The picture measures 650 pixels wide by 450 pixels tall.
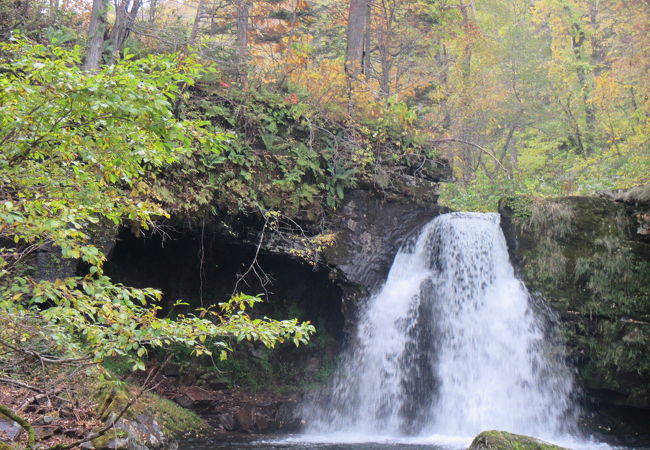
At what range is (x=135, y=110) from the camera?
10.1 ft

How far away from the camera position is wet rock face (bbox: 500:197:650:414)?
936cm

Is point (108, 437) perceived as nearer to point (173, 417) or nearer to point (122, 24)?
point (173, 417)

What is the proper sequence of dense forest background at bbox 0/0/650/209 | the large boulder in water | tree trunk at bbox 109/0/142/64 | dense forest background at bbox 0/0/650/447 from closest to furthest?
dense forest background at bbox 0/0/650/447 → the large boulder in water → tree trunk at bbox 109/0/142/64 → dense forest background at bbox 0/0/650/209

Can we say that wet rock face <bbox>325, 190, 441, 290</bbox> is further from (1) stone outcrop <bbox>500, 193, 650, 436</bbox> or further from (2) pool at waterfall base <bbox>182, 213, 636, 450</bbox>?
(1) stone outcrop <bbox>500, 193, 650, 436</bbox>

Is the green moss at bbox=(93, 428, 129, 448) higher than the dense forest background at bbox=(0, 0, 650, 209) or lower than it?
lower

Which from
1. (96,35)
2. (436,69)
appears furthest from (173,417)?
Result: (436,69)

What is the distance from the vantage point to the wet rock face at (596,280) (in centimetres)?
936

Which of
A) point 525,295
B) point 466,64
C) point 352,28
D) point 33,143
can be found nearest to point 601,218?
point 525,295

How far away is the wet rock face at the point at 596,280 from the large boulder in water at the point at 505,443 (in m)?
5.08

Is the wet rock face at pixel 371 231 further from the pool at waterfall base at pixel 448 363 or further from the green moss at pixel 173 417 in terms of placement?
the green moss at pixel 173 417

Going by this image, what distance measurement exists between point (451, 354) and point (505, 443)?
5128 mm

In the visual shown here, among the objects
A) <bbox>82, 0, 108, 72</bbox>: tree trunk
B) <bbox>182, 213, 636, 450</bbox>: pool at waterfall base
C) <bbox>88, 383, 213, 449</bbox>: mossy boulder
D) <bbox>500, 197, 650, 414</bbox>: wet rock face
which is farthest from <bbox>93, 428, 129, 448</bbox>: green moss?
<bbox>500, 197, 650, 414</bbox>: wet rock face

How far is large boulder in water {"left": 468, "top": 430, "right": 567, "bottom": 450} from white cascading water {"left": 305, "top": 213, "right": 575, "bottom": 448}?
4216 millimetres

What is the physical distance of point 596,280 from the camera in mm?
9961
